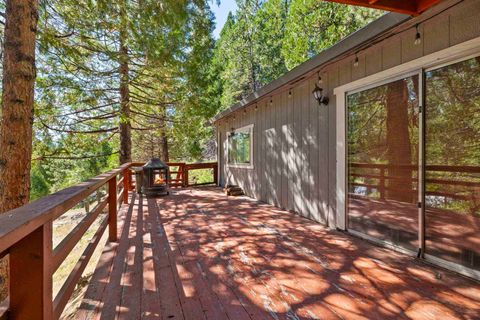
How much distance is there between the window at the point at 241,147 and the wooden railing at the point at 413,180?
11.5ft

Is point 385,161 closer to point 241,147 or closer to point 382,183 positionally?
point 382,183

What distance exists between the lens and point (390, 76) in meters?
3.01

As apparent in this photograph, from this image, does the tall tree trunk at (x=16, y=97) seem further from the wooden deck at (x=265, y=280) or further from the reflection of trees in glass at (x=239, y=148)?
the reflection of trees in glass at (x=239, y=148)

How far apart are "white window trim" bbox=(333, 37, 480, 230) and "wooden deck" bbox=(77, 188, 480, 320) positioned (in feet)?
1.80

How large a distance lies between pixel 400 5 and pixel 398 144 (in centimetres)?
137

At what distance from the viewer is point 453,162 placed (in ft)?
7.90

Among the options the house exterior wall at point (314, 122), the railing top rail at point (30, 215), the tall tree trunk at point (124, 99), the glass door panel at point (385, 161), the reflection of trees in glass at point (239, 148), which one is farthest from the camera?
the reflection of trees in glass at point (239, 148)

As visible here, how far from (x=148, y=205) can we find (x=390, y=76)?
4861 millimetres

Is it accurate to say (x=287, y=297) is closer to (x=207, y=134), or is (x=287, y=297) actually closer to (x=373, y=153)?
(x=373, y=153)

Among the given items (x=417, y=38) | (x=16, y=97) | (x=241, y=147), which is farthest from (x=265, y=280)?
(x=241, y=147)

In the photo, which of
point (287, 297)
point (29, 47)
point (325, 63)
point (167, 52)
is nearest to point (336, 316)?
point (287, 297)

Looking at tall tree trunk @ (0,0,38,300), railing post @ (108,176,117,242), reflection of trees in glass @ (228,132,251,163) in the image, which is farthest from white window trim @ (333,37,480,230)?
tall tree trunk @ (0,0,38,300)

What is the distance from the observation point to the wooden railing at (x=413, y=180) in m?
2.33

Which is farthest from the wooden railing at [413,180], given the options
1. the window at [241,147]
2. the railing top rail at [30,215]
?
the window at [241,147]
